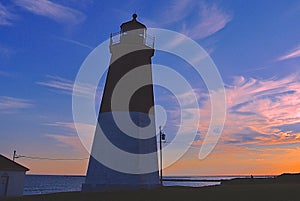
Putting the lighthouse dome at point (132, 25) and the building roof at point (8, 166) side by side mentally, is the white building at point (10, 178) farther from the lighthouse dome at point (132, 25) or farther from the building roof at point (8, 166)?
the lighthouse dome at point (132, 25)

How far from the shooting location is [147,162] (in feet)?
77.5

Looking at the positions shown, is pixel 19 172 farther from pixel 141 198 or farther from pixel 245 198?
pixel 245 198

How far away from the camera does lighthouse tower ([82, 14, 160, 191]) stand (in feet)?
74.7

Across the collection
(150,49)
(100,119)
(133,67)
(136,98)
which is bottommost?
(100,119)

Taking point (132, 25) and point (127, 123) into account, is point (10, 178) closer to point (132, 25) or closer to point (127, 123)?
point (127, 123)

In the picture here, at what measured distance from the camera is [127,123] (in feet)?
77.6

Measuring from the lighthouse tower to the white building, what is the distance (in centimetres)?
983

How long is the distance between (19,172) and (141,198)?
1701 cm

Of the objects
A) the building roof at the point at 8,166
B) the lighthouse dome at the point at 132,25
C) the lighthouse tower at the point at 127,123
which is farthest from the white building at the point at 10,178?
the lighthouse dome at the point at 132,25

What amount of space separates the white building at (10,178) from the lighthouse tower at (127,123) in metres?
9.83

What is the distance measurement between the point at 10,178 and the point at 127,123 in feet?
46.9

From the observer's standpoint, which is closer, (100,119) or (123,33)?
(100,119)

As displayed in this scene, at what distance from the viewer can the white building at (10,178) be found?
28609mm

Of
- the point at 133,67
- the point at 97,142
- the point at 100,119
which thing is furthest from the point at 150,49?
the point at 97,142
